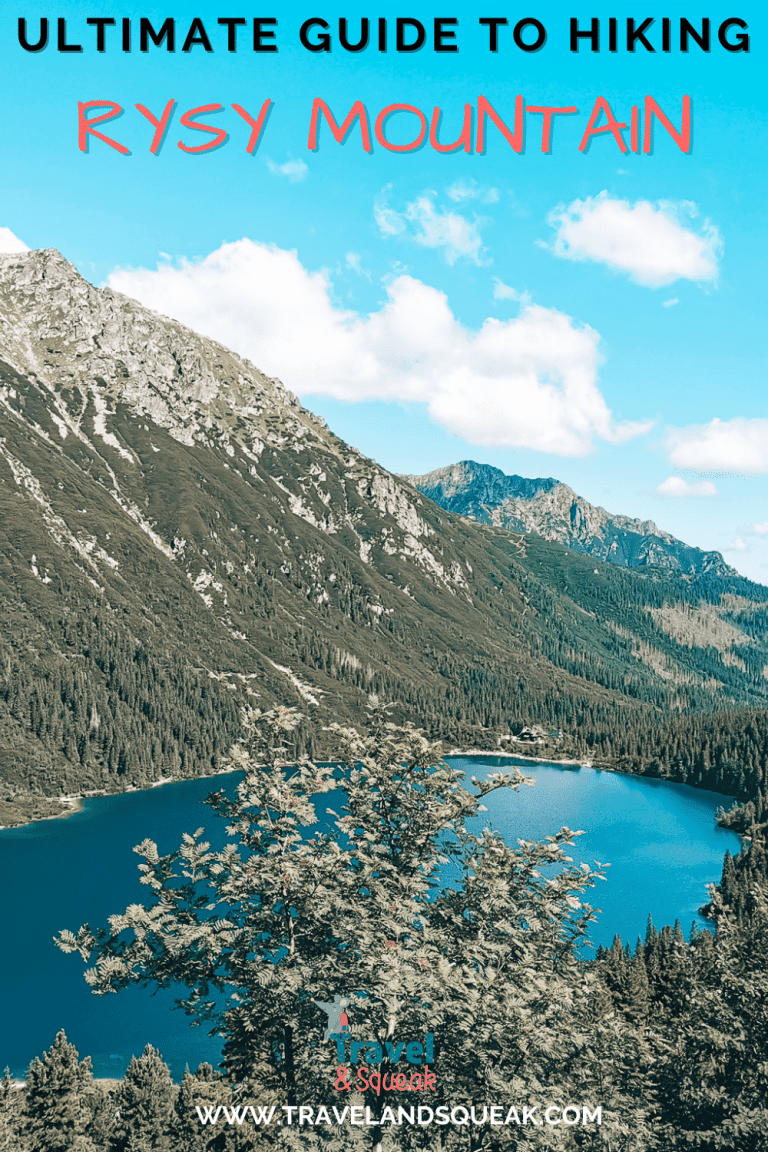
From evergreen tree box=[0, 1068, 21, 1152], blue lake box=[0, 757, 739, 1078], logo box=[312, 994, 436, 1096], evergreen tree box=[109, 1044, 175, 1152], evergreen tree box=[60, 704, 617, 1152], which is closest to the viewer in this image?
evergreen tree box=[60, 704, 617, 1152]

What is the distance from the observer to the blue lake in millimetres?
86062

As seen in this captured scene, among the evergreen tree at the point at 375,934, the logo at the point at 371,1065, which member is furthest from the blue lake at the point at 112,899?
the logo at the point at 371,1065

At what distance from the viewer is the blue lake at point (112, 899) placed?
86.1 meters

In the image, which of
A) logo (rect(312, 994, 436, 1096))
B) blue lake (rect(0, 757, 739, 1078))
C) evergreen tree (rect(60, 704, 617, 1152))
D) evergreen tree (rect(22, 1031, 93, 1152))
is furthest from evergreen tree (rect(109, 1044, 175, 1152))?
logo (rect(312, 994, 436, 1096))

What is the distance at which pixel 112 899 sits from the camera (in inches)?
5089

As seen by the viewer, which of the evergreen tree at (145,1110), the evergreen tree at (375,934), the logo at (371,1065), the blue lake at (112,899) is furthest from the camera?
the blue lake at (112,899)

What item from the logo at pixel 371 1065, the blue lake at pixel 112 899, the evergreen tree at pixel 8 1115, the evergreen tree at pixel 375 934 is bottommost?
the blue lake at pixel 112 899

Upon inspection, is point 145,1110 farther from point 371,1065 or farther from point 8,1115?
point 371,1065

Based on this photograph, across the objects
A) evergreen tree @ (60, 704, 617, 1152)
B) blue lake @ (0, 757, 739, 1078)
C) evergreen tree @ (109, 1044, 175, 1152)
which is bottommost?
blue lake @ (0, 757, 739, 1078)

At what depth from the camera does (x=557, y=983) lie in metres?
16.4

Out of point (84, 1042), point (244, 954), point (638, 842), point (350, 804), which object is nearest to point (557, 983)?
point (350, 804)

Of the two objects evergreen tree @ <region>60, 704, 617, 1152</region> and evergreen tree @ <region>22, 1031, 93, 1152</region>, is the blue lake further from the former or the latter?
evergreen tree @ <region>60, 704, 617, 1152</region>

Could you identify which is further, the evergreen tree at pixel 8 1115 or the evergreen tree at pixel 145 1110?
the evergreen tree at pixel 145 1110

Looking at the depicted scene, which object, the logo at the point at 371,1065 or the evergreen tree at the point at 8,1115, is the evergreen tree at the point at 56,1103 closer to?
the evergreen tree at the point at 8,1115
